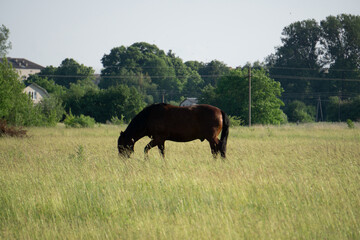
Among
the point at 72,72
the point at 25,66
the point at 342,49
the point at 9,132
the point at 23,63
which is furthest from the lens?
the point at 23,63

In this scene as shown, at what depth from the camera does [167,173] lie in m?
8.97

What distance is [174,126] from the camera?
39.6 ft

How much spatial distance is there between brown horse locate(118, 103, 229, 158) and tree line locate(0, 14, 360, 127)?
26.8 meters

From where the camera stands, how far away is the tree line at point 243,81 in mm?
48031

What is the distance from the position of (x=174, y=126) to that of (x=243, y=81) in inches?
1435

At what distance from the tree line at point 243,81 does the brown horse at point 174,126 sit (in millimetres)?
26751

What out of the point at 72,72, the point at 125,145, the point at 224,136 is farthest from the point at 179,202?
the point at 72,72

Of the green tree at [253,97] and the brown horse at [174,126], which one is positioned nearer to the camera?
the brown horse at [174,126]

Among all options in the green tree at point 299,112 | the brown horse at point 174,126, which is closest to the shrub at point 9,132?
the brown horse at point 174,126

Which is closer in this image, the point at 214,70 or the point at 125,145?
the point at 125,145

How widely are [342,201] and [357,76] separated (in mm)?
74715

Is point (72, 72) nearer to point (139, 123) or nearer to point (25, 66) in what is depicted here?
point (25, 66)

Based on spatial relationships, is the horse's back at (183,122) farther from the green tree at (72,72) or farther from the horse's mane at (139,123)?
the green tree at (72,72)

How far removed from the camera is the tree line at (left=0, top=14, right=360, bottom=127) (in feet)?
158
